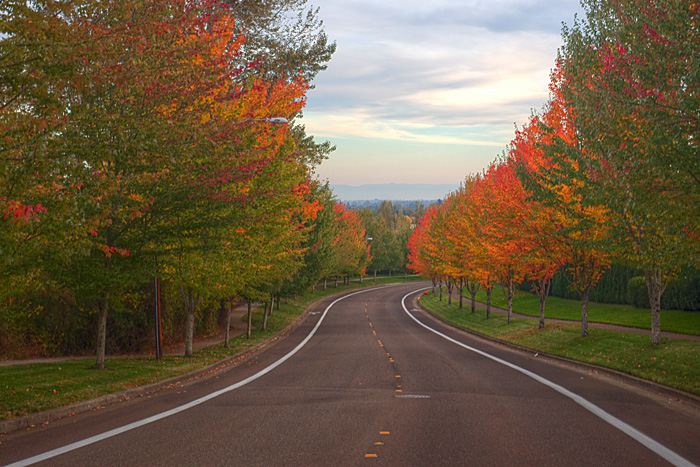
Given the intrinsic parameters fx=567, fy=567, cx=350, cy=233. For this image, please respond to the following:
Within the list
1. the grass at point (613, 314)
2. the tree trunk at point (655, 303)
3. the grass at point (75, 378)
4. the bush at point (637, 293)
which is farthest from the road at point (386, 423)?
the bush at point (637, 293)

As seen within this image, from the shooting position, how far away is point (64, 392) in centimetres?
1102

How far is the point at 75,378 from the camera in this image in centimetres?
1286

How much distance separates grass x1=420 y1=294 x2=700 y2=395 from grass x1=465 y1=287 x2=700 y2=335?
11.1ft

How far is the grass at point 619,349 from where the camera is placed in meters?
13.6

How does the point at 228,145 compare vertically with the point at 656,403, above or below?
above

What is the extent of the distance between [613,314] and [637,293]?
309 cm

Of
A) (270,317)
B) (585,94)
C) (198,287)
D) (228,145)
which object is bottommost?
(270,317)

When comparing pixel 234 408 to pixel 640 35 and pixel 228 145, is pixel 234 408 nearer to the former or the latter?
pixel 228 145

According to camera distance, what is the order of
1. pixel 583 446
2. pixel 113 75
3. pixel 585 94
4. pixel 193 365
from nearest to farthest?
1. pixel 583 446
2. pixel 113 75
3. pixel 585 94
4. pixel 193 365

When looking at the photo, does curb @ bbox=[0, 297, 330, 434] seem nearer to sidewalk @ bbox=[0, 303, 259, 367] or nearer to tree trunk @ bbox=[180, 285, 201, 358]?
tree trunk @ bbox=[180, 285, 201, 358]

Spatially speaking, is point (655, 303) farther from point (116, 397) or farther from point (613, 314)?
point (116, 397)

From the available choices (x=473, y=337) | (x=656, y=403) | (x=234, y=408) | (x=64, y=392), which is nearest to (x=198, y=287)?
(x=64, y=392)

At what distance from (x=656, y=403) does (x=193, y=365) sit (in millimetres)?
12193

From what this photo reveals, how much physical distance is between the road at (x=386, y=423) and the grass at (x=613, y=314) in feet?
37.7
